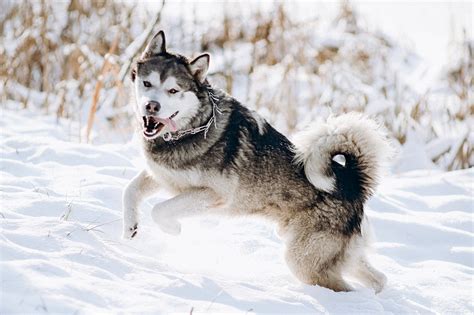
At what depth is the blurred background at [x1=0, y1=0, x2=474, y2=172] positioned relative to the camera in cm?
763

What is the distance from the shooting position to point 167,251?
13.0ft

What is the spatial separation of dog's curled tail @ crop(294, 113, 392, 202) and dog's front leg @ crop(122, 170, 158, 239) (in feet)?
3.02

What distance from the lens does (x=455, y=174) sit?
21.1ft

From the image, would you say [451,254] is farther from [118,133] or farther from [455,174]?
[118,133]

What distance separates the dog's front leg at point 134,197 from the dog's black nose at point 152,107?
1.89 ft

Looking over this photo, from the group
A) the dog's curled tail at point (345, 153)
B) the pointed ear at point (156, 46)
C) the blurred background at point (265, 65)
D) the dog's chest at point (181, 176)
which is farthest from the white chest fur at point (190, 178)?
the blurred background at point (265, 65)

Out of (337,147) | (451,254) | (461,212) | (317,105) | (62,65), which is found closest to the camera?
(337,147)

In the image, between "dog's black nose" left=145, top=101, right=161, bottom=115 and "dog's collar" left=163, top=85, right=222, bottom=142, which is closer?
"dog's black nose" left=145, top=101, right=161, bottom=115

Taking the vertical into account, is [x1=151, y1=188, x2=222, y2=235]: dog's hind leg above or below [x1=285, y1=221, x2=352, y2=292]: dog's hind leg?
above

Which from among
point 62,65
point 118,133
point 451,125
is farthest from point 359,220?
point 62,65

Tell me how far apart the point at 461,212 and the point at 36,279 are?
3975mm

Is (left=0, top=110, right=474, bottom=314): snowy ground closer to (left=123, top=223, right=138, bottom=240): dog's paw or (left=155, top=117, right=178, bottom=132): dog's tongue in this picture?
(left=123, top=223, right=138, bottom=240): dog's paw

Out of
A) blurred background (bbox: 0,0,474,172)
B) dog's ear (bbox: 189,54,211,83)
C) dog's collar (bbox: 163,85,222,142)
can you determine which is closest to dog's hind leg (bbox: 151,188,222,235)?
dog's collar (bbox: 163,85,222,142)

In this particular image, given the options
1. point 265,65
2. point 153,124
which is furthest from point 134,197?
point 265,65
